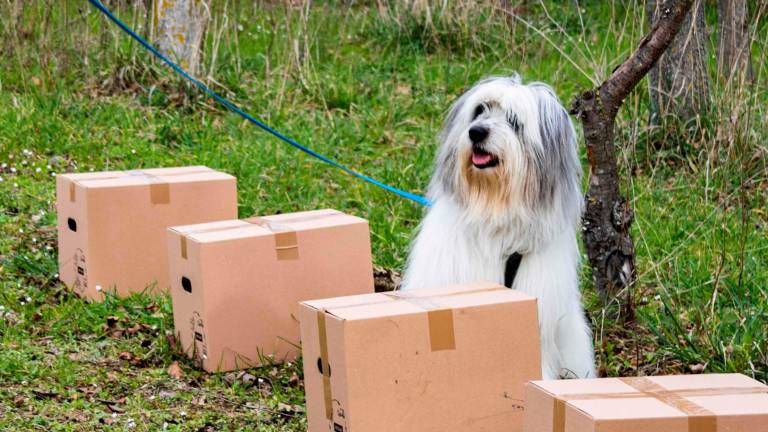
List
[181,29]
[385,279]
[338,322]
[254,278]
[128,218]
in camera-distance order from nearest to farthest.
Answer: [338,322] < [254,278] < [128,218] < [385,279] < [181,29]

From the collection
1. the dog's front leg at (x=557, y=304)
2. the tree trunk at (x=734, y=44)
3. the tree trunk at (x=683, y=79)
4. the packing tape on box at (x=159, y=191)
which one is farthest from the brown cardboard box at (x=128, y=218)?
the tree trunk at (x=683, y=79)

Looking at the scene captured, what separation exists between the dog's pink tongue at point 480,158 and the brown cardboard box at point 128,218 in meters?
1.61

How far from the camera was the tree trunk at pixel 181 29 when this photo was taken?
7699 mm

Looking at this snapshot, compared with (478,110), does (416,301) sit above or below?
below

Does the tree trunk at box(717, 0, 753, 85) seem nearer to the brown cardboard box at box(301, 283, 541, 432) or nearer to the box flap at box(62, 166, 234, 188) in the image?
the brown cardboard box at box(301, 283, 541, 432)

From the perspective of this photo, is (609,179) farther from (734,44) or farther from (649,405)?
(649,405)

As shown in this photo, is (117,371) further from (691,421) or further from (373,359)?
(691,421)

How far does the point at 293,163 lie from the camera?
6.65m

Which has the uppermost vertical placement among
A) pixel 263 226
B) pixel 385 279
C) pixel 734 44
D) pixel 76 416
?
pixel 734 44

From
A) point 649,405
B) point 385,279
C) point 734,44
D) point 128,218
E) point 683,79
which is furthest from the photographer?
point 683,79

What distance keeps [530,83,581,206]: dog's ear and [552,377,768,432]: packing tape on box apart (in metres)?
1.21

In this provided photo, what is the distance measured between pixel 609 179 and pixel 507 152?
29.9 inches

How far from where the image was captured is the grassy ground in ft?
13.3

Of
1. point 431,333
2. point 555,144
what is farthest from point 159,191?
point 431,333
